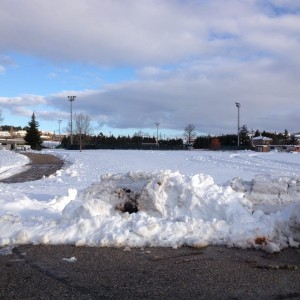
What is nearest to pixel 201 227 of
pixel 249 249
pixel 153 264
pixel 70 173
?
pixel 249 249

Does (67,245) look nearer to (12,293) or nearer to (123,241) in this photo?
(123,241)

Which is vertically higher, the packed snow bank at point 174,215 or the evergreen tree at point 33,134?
the evergreen tree at point 33,134

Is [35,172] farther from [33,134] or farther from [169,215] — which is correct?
[33,134]

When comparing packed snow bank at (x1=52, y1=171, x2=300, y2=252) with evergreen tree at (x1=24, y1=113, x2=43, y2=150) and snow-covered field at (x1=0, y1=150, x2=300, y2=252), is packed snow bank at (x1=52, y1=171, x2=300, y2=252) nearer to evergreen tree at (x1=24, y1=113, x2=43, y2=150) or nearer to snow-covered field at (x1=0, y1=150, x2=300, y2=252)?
snow-covered field at (x1=0, y1=150, x2=300, y2=252)

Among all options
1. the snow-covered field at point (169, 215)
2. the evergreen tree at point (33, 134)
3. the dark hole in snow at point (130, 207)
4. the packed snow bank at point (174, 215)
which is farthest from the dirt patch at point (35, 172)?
the evergreen tree at point (33, 134)

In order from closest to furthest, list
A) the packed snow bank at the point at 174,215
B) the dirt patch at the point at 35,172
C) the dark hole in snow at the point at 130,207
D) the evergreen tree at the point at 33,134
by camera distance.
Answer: the packed snow bank at the point at 174,215 < the dark hole in snow at the point at 130,207 < the dirt patch at the point at 35,172 < the evergreen tree at the point at 33,134

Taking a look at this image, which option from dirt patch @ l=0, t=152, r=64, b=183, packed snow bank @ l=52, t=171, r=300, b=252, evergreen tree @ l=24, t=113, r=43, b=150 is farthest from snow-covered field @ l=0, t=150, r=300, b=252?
evergreen tree @ l=24, t=113, r=43, b=150

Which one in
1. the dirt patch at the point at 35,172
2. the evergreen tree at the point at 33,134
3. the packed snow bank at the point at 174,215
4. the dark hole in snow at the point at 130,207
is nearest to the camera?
the packed snow bank at the point at 174,215

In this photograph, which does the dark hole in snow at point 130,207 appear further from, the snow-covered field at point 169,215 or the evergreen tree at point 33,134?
the evergreen tree at point 33,134

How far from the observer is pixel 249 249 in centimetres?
730

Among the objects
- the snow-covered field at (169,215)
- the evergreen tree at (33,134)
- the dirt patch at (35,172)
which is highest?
the evergreen tree at (33,134)

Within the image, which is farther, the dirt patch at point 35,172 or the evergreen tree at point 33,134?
the evergreen tree at point 33,134

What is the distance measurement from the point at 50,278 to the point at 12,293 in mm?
675

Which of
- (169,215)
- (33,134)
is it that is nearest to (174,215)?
(169,215)
